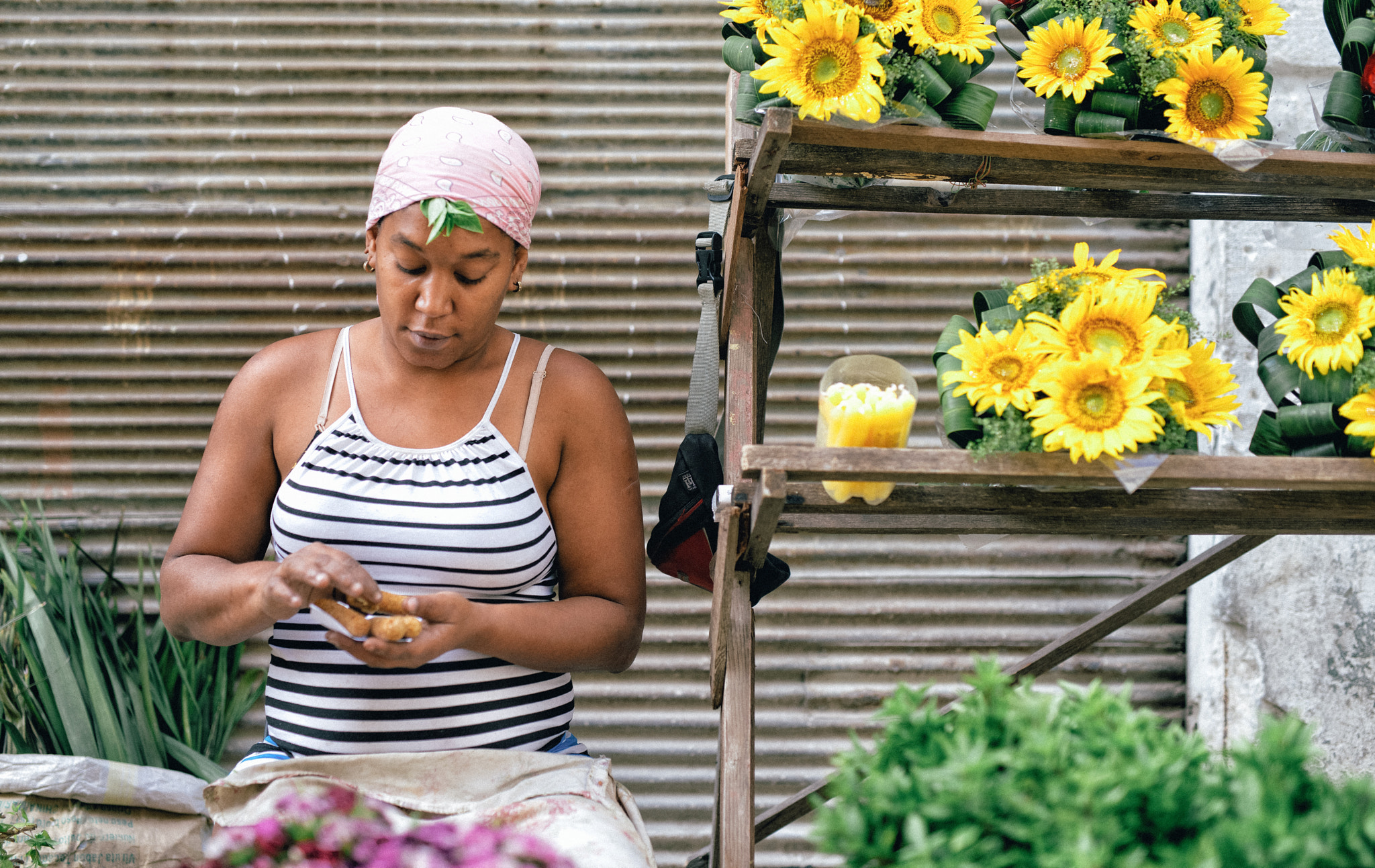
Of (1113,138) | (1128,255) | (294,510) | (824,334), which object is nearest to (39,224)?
(294,510)

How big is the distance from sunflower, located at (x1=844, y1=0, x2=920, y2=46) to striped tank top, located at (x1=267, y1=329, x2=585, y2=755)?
100 centimetres

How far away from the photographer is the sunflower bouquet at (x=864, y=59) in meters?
1.43

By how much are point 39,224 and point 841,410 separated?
97.2 inches

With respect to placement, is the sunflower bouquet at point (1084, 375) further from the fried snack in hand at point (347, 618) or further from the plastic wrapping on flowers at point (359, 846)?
the fried snack in hand at point (347, 618)

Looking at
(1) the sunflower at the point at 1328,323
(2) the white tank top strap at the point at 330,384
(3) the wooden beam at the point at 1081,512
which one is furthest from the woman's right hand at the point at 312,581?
(1) the sunflower at the point at 1328,323

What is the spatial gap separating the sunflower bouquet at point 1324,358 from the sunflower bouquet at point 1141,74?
274 mm

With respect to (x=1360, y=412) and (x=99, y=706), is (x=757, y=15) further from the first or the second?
(x=99, y=706)

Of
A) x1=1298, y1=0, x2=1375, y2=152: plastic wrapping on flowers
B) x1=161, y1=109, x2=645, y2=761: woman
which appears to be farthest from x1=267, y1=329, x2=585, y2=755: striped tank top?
x1=1298, y1=0, x2=1375, y2=152: plastic wrapping on flowers

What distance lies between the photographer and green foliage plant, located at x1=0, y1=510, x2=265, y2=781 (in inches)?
90.6

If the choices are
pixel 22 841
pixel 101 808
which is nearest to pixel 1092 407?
pixel 101 808

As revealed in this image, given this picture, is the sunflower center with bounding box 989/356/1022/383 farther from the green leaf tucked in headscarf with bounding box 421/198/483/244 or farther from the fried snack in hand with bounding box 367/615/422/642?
the fried snack in hand with bounding box 367/615/422/642

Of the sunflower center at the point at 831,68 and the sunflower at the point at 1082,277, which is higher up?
the sunflower center at the point at 831,68

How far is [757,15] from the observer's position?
1497mm

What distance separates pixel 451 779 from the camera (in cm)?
171
